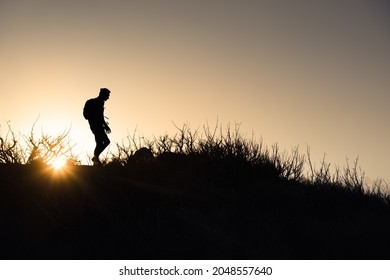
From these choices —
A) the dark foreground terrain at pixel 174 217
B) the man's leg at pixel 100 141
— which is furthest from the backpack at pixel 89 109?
the dark foreground terrain at pixel 174 217

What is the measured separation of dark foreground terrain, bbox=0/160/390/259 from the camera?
972cm

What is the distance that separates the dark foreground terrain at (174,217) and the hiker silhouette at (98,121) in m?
1.00

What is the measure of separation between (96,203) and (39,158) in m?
5.04

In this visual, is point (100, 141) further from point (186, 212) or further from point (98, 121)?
point (186, 212)

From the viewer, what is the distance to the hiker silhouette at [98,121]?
14406 mm

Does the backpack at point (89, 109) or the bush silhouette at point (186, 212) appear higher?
the backpack at point (89, 109)

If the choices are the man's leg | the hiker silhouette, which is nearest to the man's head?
the hiker silhouette

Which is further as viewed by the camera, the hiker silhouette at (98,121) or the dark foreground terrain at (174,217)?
the hiker silhouette at (98,121)

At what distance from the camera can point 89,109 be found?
1459cm

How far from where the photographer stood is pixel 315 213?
12.4 meters

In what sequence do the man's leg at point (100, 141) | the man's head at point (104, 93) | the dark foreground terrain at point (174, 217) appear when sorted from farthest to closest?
the man's head at point (104, 93) < the man's leg at point (100, 141) < the dark foreground terrain at point (174, 217)

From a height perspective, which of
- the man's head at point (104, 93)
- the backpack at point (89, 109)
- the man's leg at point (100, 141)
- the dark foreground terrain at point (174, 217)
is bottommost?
the dark foreground terrain at point (174, 217)

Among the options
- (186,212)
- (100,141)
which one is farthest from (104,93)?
(186,212)

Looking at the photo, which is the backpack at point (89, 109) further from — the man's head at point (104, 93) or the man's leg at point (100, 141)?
the man's leg at point (100, 141)
